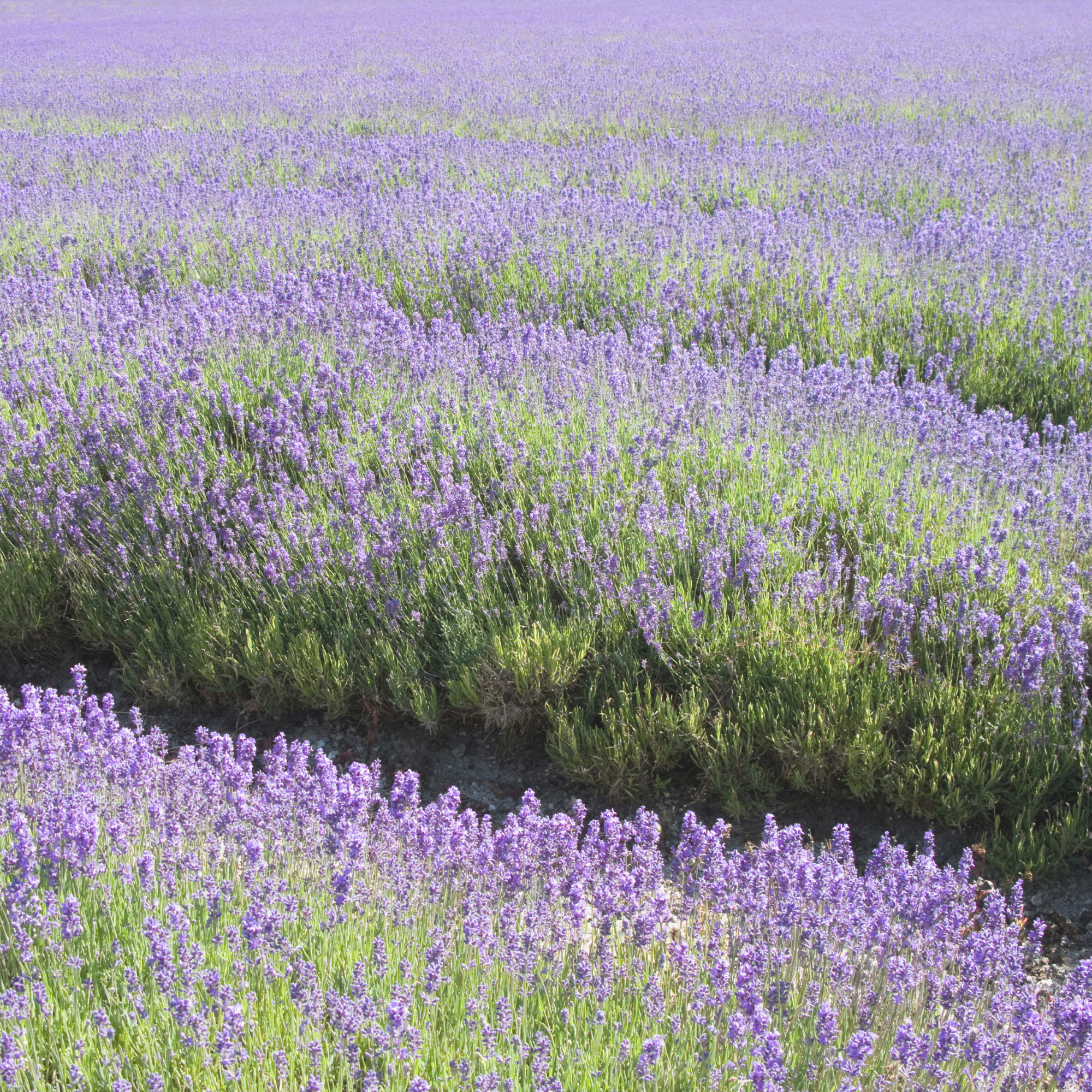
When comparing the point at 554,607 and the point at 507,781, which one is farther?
the point at 554,607

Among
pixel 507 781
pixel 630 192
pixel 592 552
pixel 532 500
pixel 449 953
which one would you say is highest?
pixel 630 192

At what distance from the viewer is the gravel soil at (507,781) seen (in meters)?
2.77

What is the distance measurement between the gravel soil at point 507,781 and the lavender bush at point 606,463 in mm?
78

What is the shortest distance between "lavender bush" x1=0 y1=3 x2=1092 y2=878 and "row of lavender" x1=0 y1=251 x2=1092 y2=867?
18mm

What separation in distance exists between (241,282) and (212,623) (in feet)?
11.0

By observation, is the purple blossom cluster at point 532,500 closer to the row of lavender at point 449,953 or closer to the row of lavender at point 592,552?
the row of lavender at point 592,552

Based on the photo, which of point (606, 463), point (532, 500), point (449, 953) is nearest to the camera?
point (449, 953)

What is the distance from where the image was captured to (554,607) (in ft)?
12.0

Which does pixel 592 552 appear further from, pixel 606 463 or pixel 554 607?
pixel 606 463

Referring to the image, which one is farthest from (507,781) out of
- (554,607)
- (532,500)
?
(532,500)

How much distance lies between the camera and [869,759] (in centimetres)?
302

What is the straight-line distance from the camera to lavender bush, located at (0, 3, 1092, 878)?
3166 mm

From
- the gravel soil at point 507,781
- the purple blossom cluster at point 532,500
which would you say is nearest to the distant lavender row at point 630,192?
the purple blossom cluster at point 532,500

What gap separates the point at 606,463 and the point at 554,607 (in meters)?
0.63
